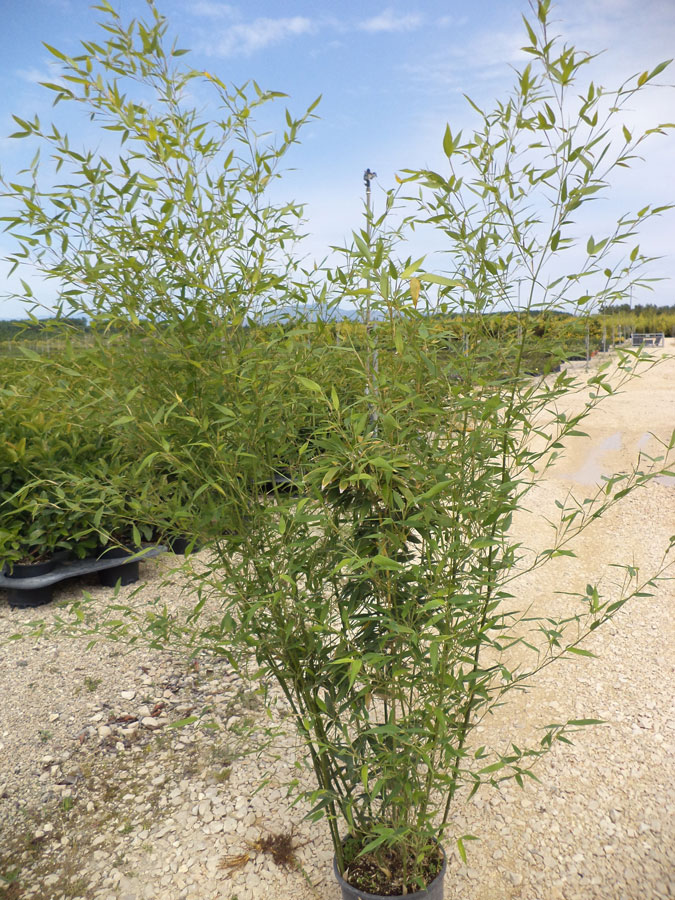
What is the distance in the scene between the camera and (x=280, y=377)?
1681 mm

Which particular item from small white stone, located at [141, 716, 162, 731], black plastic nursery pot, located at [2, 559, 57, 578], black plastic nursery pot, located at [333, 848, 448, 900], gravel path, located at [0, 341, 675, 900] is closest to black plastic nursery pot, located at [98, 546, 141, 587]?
black plastic nursery pot, located at [2, 559, 57, 578]

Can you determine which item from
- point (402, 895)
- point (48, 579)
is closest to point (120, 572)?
point (48, 579)

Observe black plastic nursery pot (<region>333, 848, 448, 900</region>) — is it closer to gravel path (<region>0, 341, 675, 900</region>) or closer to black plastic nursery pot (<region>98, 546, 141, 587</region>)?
gravel path (<region>0, 341, 675, 900</region>)

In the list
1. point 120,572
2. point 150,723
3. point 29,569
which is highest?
point 29,569

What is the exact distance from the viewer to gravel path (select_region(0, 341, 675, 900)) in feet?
7.26

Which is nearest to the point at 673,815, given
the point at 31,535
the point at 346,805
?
the point at 346,805

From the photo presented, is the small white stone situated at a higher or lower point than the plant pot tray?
lower

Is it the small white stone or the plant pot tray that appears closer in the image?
the small white stone

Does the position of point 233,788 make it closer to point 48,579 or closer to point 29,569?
point 48,579

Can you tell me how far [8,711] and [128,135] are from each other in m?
2.79

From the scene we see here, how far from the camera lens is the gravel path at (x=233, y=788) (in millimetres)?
2213

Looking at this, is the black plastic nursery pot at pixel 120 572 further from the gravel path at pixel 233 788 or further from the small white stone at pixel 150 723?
the small white stone at pixel 150 723

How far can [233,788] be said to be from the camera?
2596mm

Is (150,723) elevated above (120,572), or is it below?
below
